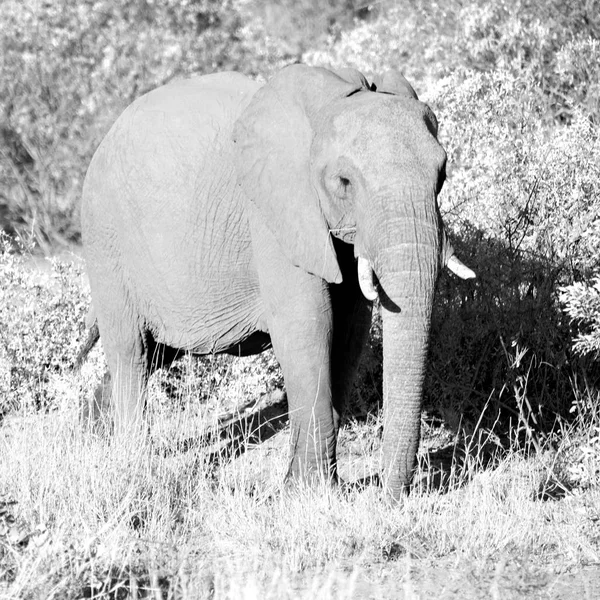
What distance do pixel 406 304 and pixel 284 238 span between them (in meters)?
0.81

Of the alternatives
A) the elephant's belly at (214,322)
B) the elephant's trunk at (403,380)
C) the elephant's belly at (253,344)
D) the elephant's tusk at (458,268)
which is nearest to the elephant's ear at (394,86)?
the elephant's tusk at (458,268)

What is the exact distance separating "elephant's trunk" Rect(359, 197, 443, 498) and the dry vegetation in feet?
1.49

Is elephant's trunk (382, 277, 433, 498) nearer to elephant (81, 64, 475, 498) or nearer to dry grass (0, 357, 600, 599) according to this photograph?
elephant (81, 64, 475, 498)

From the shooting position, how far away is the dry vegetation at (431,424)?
4750 mm

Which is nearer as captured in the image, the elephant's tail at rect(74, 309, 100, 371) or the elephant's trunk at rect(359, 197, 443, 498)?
the elephant's trunk at rect(359, 197, 443, 498)

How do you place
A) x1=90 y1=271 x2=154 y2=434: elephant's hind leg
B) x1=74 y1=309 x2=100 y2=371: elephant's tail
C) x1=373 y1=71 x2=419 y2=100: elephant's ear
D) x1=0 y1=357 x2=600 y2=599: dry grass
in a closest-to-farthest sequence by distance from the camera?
x1=0 y1=357 x2=600 y2=599: dry grass, x1=373 y1=71 x2=419 y2=100: elephant's ear, x1=90 y1=271 x2=154 y2=434: elephant's hind leg, x1=74 y1=309 x2=100 y2=371: elephant's tail

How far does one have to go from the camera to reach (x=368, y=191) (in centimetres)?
495

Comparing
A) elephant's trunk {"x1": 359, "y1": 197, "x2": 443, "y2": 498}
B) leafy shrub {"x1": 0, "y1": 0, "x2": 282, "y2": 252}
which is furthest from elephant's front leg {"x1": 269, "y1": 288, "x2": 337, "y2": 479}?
leafy shrub {"x1": 0, "y1": 0, "x2": 282, "y2": 252}

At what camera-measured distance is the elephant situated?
4.93 m

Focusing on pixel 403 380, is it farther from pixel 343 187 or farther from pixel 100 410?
pixel 100 410

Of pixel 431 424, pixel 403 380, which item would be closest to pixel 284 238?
pixel 403 380

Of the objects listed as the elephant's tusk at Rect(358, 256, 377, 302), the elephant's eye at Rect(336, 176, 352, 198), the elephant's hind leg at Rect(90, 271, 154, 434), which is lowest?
the elephant's hind leg at Rect(90, 271, 154, 434)

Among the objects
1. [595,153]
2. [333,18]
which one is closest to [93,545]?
[595,153]

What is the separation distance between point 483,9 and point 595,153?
342 cm
